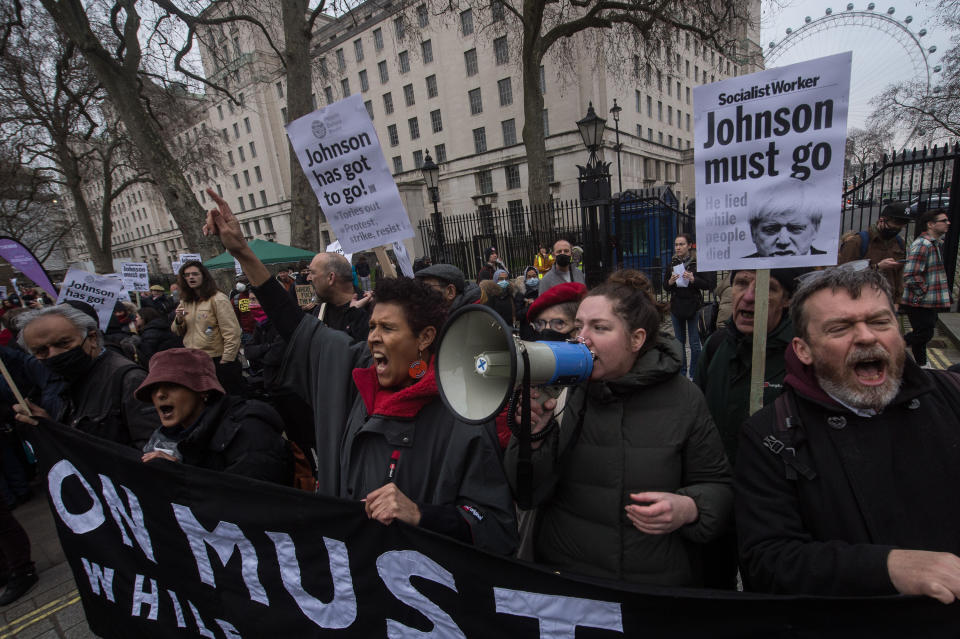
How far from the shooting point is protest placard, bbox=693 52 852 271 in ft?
5.51

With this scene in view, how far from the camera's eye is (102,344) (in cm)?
283

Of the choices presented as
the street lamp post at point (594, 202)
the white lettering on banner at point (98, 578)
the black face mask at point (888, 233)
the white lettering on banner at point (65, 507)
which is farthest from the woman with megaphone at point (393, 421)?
the street lamp post at point (594, 202)

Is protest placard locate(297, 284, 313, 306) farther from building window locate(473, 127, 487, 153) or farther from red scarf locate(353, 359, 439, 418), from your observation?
building window locate(473, 127, 487, 153)

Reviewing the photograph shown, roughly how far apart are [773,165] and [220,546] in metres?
2.68

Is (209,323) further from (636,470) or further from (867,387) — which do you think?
(867,387)

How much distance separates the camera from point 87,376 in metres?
2.54

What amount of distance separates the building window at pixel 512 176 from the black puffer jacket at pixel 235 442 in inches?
1296

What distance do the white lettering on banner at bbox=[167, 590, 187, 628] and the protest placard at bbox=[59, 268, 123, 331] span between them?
120 inches

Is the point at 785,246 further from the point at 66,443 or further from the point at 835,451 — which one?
the point at 66,443

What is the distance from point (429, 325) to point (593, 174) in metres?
6.79

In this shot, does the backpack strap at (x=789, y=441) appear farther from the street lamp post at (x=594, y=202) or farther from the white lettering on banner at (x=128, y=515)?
the street lamp post at (x=594, y=202)

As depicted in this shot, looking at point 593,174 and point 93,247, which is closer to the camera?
point 593,174

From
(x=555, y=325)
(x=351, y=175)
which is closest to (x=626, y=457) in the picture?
(x=555, y=325)

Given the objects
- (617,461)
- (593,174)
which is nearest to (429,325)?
(617,461)
